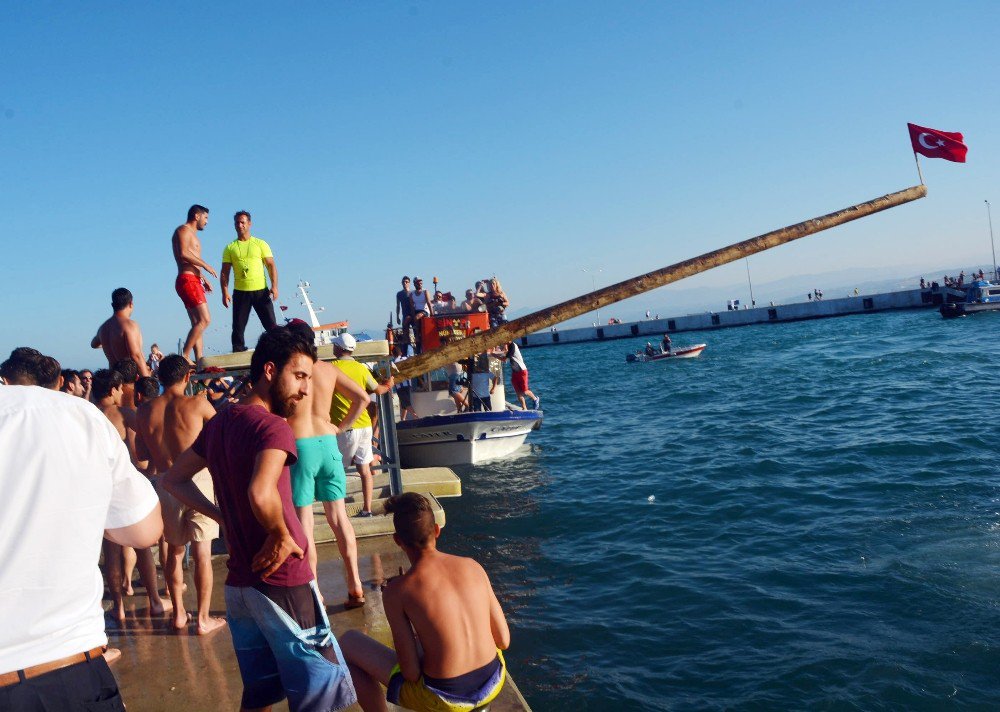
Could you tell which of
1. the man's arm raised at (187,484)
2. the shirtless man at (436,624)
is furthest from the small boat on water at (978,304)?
the man's arm raised at (187,484)

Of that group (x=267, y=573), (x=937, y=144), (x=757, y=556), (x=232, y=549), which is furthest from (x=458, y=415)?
(x=267, y=573)

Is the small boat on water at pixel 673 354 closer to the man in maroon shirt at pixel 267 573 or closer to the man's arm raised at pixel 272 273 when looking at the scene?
the man's arm raised at pixel 272 273

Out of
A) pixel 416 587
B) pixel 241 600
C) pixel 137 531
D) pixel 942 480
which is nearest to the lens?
pixel 137 531

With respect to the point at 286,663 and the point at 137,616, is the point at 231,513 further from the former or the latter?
the point at 137,616

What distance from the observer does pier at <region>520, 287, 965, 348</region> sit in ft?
265

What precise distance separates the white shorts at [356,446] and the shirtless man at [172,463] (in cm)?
166

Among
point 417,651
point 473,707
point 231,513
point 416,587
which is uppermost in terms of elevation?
point 231,513

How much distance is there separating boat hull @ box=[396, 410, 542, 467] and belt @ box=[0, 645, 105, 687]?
16.1 metres

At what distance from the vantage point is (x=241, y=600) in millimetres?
3229

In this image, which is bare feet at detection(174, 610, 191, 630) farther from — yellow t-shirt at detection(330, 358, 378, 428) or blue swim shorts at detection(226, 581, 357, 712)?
blue swim shorts at detection(226, 581, 357, 712)

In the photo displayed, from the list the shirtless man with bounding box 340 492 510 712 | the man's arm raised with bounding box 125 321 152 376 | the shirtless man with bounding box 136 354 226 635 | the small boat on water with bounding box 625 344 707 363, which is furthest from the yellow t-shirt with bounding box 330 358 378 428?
the small boat on water with bounding box 625 344 707 363

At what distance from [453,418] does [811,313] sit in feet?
264

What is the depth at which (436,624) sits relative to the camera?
136 inches

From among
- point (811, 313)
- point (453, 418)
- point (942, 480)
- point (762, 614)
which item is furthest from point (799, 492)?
point (811, 313)
